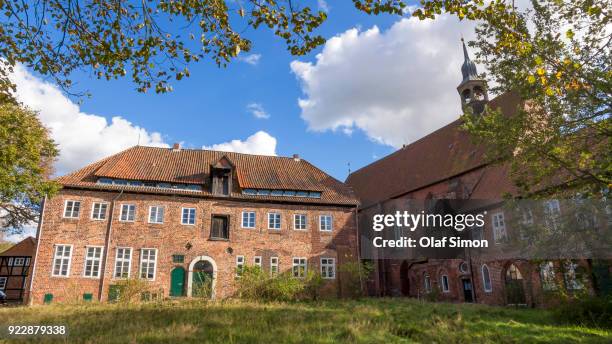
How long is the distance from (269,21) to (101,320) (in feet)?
34.5

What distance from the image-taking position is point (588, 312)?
1301 centimetres

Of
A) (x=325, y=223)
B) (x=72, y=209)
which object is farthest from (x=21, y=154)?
(x=325, y=223)

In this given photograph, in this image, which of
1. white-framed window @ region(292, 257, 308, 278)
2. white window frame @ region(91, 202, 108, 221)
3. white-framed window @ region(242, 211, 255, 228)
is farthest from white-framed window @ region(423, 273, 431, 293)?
white window frame @ region(91, 202, 108, 221)

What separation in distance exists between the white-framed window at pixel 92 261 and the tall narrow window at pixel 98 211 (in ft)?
5.51

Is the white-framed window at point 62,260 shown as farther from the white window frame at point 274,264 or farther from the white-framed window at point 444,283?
the white-framed window at point 444,283

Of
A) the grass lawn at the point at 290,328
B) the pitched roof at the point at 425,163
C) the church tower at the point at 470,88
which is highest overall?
the church tower at the point at 470,88

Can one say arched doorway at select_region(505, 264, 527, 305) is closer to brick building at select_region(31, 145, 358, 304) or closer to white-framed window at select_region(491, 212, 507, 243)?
white-framed window at select_region(491, 212, 507, 243)

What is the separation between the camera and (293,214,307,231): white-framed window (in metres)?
25.8

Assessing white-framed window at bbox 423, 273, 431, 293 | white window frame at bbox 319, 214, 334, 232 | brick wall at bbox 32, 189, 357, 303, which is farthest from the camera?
white-framed window at bbox 423, 273, 431, 293

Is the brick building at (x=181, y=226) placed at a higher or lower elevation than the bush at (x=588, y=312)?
higher

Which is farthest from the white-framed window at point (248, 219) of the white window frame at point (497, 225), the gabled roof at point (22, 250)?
the gabled roof at point (22, 250)

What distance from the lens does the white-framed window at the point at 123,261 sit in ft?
73.4

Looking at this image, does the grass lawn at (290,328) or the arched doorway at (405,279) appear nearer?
the grass lawn at (290,328)

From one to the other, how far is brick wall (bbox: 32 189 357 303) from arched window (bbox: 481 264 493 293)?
7765 mm
